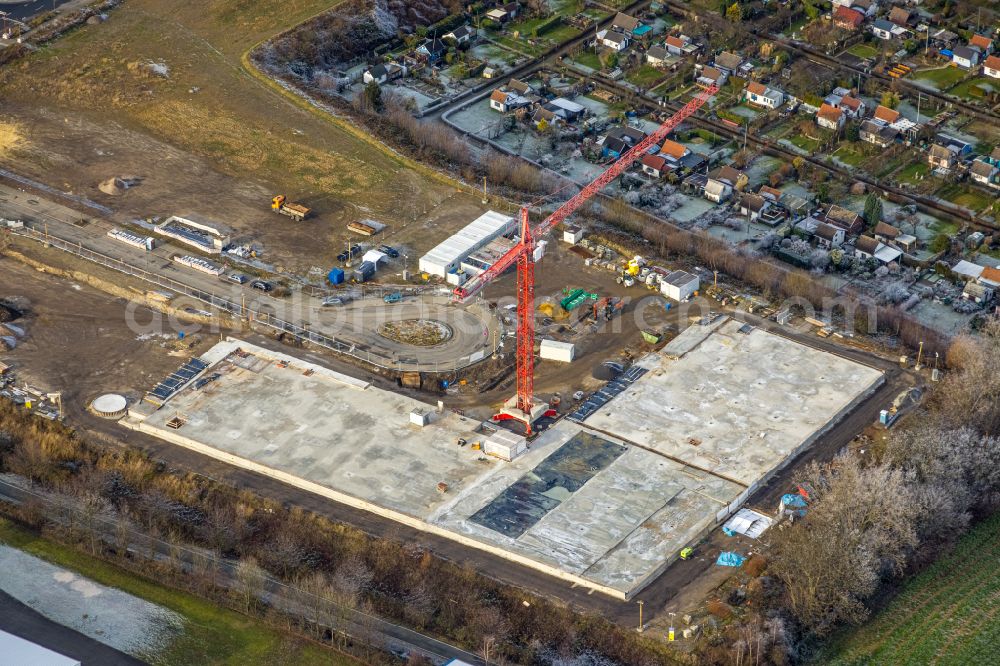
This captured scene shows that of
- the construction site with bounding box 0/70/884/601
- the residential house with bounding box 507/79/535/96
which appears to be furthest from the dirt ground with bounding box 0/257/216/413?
the residential house with bounding box 507/79/535/96

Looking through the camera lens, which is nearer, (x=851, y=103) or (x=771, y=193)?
(x=771, y=193)

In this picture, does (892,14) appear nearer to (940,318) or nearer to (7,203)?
(940,318)

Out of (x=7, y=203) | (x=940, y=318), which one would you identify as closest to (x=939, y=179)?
(x=940, y=318)

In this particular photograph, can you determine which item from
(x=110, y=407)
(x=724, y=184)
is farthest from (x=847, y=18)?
(x=110, y=407)

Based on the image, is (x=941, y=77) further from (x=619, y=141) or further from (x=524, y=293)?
(x=524, y=293)

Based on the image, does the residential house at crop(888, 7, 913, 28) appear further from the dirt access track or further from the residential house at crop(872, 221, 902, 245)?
the dirt access track
